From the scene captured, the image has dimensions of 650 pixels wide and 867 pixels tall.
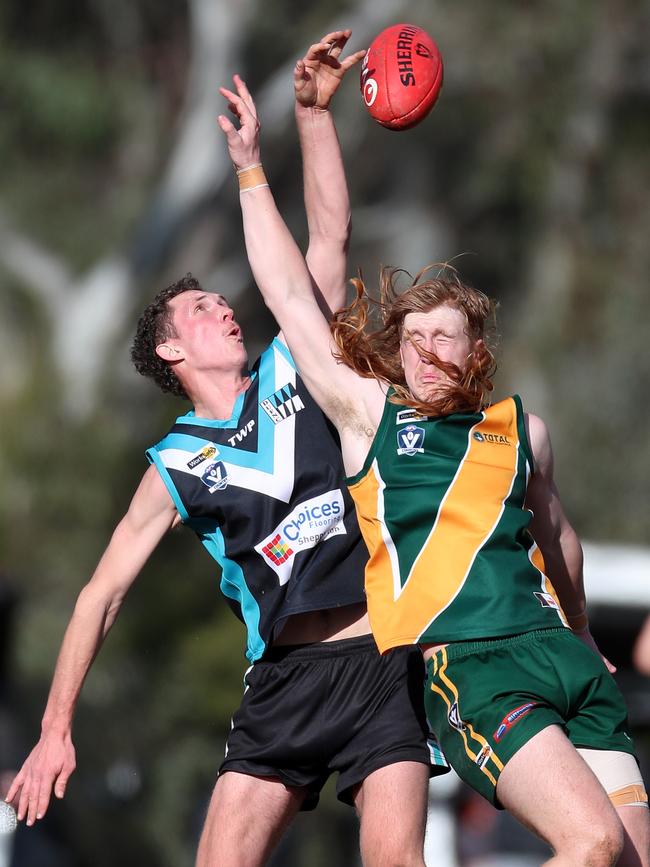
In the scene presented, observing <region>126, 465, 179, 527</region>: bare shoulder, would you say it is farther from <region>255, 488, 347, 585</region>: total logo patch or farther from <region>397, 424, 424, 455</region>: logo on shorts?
<region>397, 424, 424, 455</region>: logo on shorts

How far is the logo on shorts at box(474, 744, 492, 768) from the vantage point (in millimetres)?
3898

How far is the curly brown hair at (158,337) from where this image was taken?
5289 mm

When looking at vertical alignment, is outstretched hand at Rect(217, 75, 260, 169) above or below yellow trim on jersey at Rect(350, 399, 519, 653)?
above

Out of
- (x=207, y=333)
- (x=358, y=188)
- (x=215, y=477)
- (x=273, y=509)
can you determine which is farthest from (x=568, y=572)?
(x=358, y=188)

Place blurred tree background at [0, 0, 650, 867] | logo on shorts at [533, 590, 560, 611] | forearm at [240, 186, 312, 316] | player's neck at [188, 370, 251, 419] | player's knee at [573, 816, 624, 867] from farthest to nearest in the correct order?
1. blurred tree background at [0, 0, 650, 867]
2. player's neck at [188, 370, 251, 419]
3. forearm at [240, 186, 312, 316]
4. logo on shorts at [533, 590, 560, 611]
5. player's knee at [573, 816, 624, 867]

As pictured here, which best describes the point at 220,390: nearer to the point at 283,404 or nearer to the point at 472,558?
the point at 283,404

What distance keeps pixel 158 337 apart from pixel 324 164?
909mm

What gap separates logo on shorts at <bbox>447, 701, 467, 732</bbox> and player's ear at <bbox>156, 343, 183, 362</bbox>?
1810 mm

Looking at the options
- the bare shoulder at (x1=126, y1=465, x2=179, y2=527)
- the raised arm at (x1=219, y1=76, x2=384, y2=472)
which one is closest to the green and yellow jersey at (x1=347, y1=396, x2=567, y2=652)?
the raised arm at (x1=219, y1=76, x2=384, y2=472)

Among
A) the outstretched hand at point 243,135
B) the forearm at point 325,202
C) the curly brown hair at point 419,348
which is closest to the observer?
the curly brown hair at point 419,348

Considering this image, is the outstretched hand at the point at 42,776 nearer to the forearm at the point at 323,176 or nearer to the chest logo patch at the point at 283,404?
the chest logo patch at the point at 283,404

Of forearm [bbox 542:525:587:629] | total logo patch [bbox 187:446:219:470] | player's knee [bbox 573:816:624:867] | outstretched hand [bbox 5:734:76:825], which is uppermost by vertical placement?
total logo patch [bbox 187:446:219:470]

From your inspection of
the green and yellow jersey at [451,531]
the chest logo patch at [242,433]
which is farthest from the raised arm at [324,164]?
the green and yellow jersey at [451,531]

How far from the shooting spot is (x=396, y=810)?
4.50m
